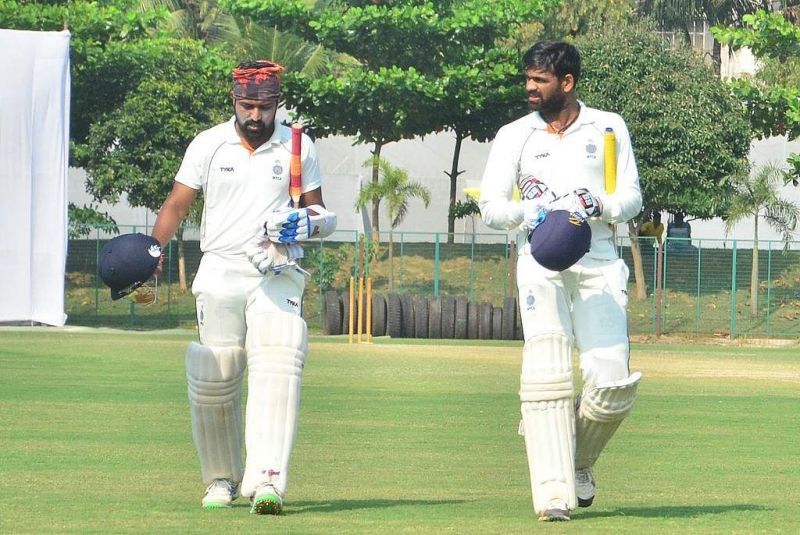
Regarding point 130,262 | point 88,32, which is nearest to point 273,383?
point 130,262

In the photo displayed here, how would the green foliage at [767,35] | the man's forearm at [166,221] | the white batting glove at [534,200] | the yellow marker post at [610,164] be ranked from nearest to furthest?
the white batting glove at [534,200], the yellow marker post at [610,164], the man's forearm at [166,221], the green foliage at [767,35]

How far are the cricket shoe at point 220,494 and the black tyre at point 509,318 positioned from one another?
26.1m

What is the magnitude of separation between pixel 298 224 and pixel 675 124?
35931 millimetres

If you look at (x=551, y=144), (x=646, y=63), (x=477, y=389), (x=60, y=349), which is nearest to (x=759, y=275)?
(x=646, y=63)

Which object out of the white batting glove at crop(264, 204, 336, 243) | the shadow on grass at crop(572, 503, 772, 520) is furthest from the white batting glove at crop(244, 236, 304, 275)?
the shadow on grass at crop(572, 503, 772, 520)

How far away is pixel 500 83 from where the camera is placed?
144ft

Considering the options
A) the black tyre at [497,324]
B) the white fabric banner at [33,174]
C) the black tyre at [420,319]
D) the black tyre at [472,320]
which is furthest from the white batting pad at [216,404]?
the black tyre at [497,324]

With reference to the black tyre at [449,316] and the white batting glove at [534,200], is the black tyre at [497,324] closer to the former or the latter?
the black tyre at [449,316]

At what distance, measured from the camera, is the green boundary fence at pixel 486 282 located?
132ft

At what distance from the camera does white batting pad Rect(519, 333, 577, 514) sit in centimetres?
787

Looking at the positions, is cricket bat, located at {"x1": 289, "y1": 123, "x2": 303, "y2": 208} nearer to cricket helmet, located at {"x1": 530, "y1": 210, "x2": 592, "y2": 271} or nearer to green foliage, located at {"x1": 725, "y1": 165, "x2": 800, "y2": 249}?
cricket helmet, located at {"x1": 530, "y1": 210, "x2": 592, "y2": 271}

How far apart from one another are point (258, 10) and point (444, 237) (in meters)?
8.64

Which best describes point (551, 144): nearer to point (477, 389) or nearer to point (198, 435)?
point (198, 435)

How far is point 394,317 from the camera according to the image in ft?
110
